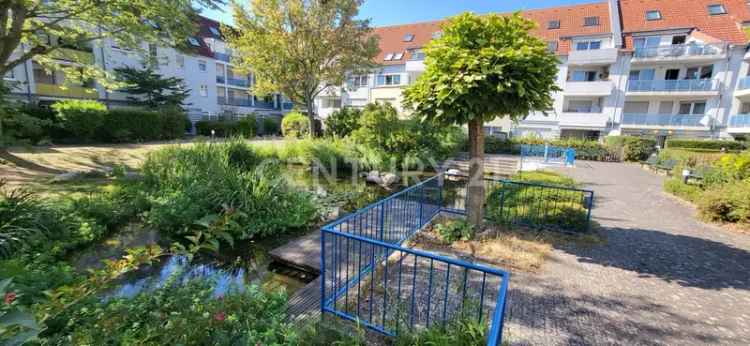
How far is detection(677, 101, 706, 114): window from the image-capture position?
22203mm

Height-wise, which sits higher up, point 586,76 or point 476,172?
point 586,76

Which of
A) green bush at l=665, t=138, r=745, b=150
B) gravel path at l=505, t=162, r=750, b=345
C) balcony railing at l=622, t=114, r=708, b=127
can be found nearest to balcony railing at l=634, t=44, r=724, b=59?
balcony railing at l=622, t=114, r=708, b=127

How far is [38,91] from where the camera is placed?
21.5 meters

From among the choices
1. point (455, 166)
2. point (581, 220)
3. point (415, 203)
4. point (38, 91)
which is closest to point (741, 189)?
point (581, 220)

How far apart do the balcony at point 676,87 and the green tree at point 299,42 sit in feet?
67.9

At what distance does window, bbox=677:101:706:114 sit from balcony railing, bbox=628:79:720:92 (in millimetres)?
1424

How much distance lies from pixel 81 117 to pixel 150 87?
394 inches

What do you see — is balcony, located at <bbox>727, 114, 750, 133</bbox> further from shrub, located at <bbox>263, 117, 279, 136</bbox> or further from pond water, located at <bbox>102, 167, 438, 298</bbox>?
shrub, located at <bbox>263, 117, 279, 136</bbox>

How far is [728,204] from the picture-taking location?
693 centimetres

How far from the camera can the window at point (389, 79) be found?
96.0 feet

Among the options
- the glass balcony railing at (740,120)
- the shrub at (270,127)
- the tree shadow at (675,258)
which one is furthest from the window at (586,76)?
the shrub at (270,127)

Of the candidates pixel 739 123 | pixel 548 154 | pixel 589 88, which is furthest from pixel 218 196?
pixel 739 123

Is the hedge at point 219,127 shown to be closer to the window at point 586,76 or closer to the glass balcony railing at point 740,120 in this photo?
the window at point 586,76

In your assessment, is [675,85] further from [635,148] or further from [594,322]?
[594,322]
